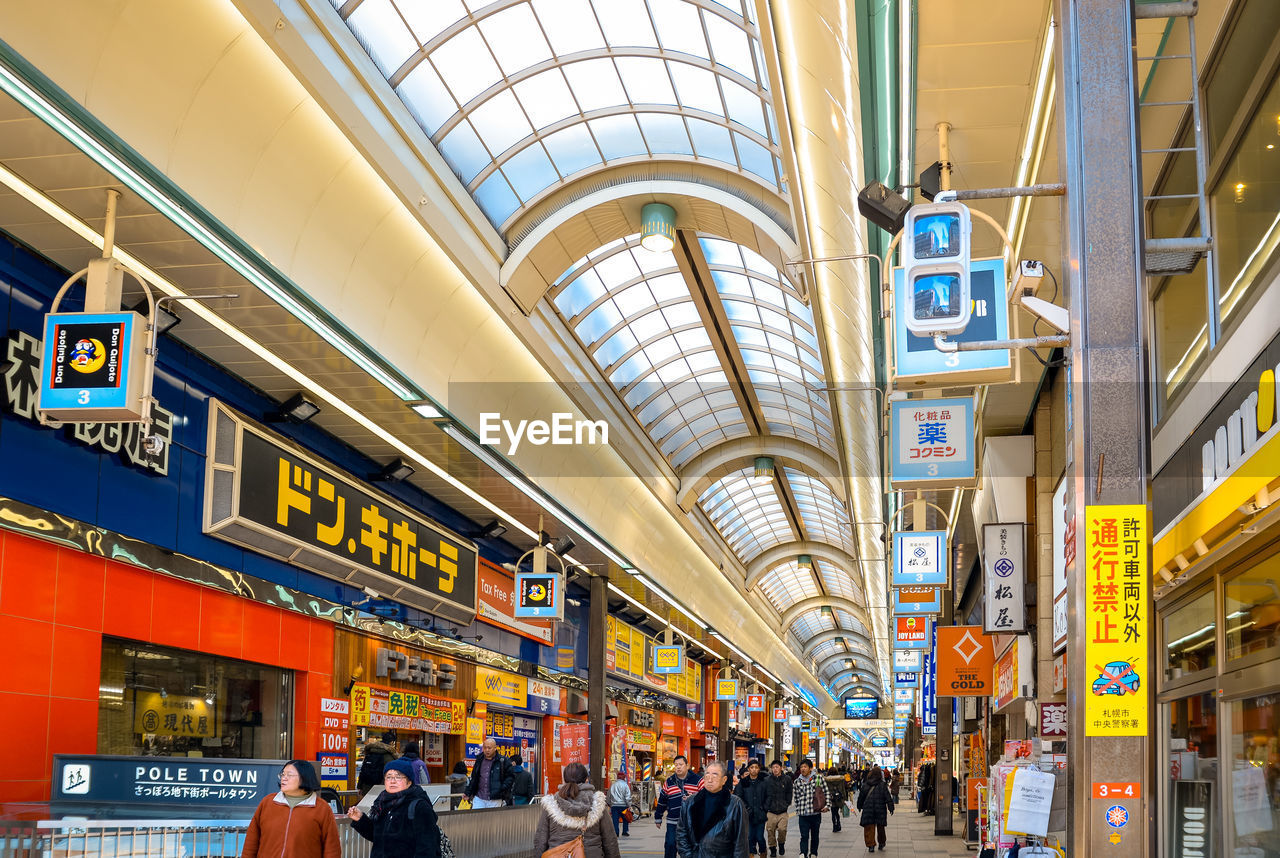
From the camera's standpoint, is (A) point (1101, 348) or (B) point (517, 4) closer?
(A) point (1101, 348)

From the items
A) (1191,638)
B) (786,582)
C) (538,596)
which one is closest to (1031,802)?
(1191,638)

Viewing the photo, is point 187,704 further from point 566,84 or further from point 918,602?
point 918,602

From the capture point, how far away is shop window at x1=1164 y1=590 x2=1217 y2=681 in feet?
24.7

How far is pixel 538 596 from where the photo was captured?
19156mm

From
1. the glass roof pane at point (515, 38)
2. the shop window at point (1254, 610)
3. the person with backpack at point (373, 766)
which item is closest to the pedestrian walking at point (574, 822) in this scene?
the shop window at point (1254, 610)

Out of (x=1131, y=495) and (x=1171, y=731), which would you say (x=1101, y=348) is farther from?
(x=1171, y=731)

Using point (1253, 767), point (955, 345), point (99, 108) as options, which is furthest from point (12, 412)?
point (1253, 767)

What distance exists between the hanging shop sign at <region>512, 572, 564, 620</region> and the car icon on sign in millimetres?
14675

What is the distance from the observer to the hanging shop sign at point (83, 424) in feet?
31.0

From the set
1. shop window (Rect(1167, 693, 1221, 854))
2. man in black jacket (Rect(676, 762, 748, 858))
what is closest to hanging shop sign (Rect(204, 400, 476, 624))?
man in black jacket (Rect(676, 762, 748, 858))

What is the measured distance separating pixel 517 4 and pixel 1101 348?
29.8 ft

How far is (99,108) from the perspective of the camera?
8008mm

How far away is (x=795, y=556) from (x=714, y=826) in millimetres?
31711

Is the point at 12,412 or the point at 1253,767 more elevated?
the point at 12,412
